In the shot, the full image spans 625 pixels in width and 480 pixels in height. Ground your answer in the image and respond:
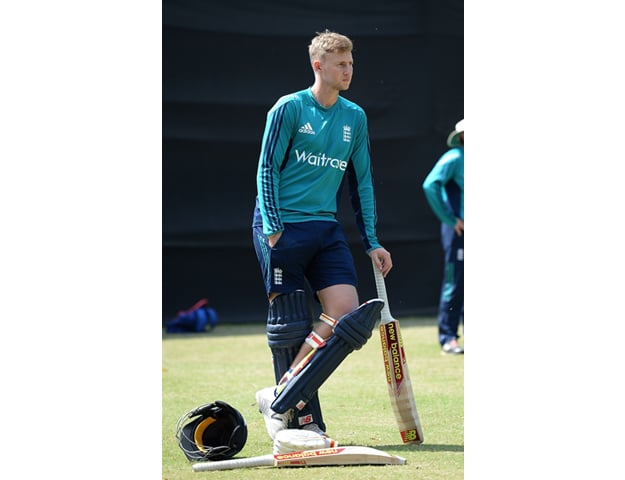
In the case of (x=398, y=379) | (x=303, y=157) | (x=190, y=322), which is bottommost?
(x=190, y=322)

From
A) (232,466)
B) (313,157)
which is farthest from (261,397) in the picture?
(313,157)

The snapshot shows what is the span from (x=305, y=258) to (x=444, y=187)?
2.72 metres

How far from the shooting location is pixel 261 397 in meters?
3.61

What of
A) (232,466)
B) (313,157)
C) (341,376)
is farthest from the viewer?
(341,376)

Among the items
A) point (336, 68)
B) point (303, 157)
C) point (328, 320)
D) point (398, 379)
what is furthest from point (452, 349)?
point (336, 68)

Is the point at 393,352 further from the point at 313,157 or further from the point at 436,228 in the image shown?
the point at 436,228

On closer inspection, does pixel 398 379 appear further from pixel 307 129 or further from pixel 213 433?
pixel 307 129

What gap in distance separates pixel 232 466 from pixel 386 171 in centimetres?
474

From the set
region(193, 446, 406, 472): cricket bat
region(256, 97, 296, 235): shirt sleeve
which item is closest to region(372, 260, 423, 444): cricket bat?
region(193, 446, 406, 472): cricket bat

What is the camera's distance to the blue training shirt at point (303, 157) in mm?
A: 3512

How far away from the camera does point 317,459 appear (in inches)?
128

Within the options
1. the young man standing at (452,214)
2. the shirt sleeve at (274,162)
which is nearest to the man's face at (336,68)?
the shirt sleeve at (274,162)

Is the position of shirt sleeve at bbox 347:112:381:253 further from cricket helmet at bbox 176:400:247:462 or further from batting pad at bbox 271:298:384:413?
cricket helmet at bbox 176:400:247:462

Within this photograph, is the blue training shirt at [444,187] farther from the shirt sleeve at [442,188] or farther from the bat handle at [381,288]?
the bat handle at [381,288]
